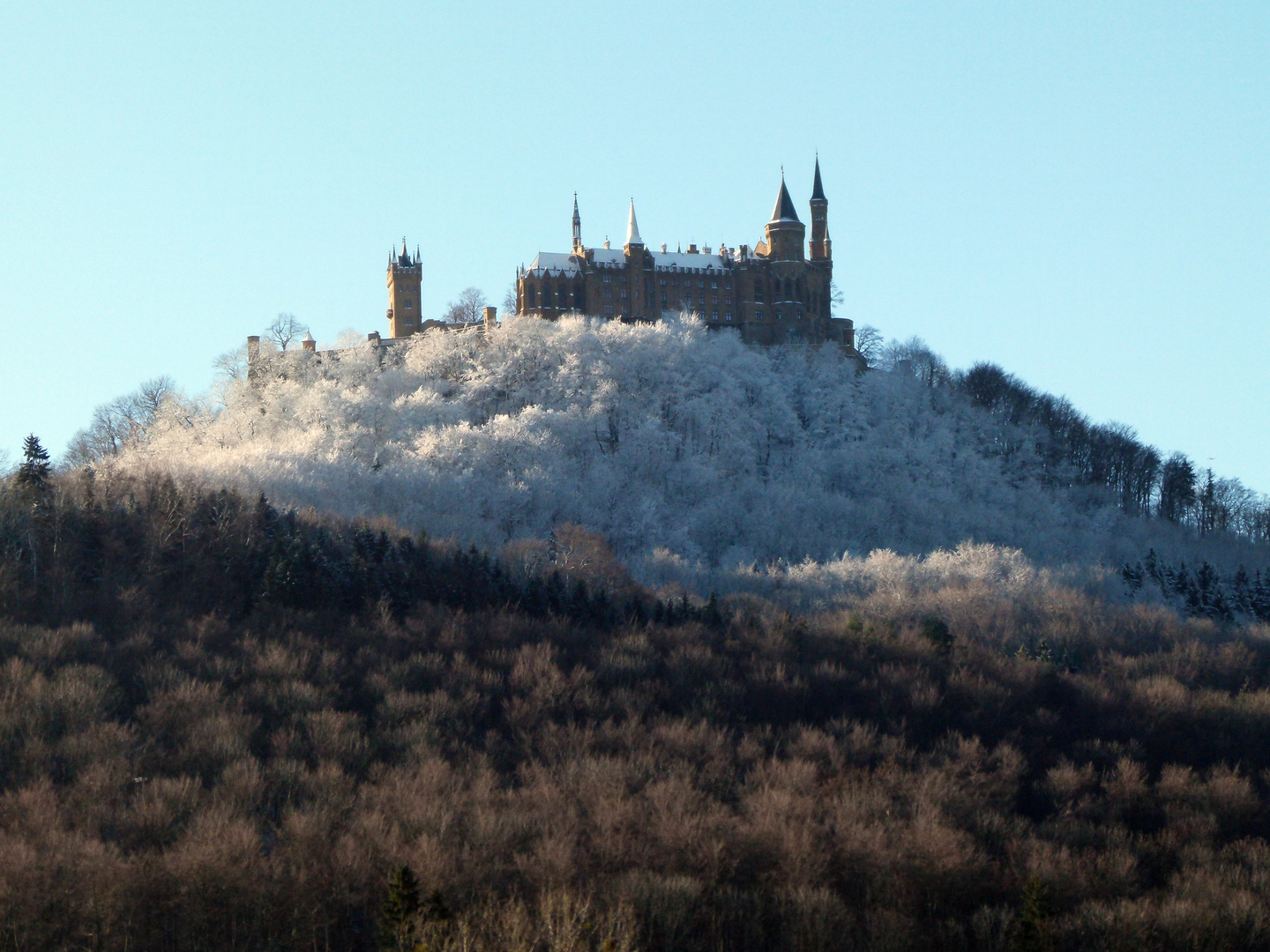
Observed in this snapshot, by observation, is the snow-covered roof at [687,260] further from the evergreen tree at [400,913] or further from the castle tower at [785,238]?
the evergreen tree at [400,913]

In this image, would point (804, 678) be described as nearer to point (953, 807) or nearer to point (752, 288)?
point (953, 807)

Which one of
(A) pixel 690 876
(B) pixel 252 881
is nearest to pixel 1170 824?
(A) pixel 690 876

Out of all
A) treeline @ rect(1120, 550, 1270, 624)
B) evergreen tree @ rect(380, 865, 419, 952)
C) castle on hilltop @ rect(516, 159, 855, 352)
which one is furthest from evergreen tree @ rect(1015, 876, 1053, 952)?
castle on hilltop @ rect(516, 159, 855, 352)

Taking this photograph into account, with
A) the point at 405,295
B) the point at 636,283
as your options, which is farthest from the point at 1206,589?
the point at 405,295

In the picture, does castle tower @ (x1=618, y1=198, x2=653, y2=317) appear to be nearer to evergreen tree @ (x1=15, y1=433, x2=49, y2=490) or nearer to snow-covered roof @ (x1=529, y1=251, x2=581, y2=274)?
snow-covered roof @ (x1=529, y1=251, x2=581, y2=274)

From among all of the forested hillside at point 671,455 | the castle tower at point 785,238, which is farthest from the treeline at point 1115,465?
the castle tower at point 785,238
